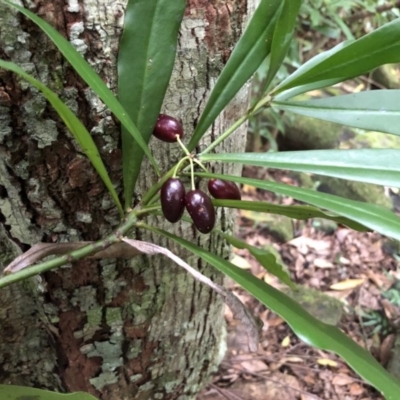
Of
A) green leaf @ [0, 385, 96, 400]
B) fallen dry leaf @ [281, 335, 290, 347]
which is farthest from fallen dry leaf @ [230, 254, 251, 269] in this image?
green leaf @ [0, 385, 96, 400]

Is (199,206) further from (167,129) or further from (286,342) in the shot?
(286,342)

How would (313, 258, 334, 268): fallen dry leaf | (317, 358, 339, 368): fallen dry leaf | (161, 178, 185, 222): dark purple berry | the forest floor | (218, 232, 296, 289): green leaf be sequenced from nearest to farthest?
(161, 178, 185, 222): dark purple berry < (218, 232, 296, 289): green leaf < the forest floor < (317, 358, 339, 368): fallen dry leaf < (313, 258, 334, 268): fallen dry leaf

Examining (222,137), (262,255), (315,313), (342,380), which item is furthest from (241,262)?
(222,137)

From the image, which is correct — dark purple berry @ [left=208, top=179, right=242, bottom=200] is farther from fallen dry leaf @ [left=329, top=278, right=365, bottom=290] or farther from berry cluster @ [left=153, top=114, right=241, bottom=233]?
fallen dry leaf @ [left=329, top=278, right=365, bottom=290]

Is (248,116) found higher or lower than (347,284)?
higher

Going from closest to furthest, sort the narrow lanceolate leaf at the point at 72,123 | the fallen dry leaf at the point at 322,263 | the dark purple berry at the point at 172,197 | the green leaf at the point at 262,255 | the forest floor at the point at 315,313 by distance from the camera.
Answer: the narrow lanceolate leaf at the point at 72,123 → the dark purple berry at the point at 172,197 → the green leaf at the point at 262,255 → the forest floor at the point at 315,313 → the fallen dry leaf at the point at 322,263

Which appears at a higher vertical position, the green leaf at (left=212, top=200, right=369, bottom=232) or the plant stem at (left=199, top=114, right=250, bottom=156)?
the plant stem at (left=199, top=114, right=250, bottom=156)

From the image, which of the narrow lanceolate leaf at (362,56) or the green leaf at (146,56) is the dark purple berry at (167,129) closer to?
the green leaf at (146,56)

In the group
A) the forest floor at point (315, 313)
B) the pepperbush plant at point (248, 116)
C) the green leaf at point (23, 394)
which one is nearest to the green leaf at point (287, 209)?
the pepperbush plant at point (248, 116)
